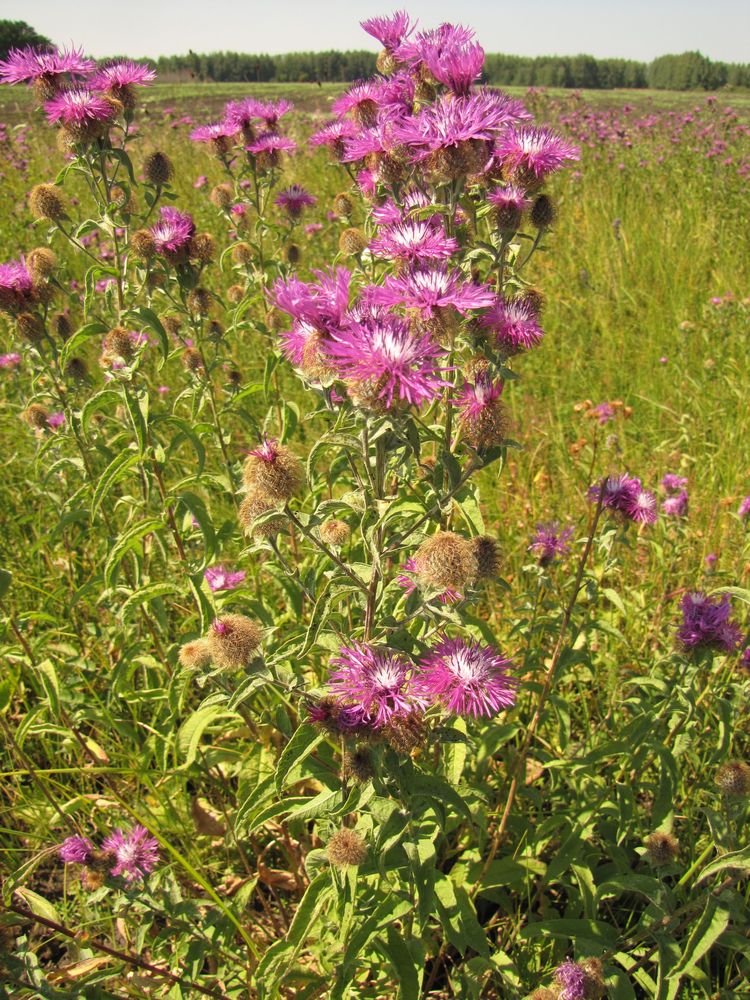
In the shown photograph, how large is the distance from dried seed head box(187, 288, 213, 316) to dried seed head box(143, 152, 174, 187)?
0.57 meters

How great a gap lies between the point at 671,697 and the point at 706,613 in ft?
1.14

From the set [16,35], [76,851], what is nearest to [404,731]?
[76,851]

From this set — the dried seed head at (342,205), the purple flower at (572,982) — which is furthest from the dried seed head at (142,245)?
the purple flower at (572,982)

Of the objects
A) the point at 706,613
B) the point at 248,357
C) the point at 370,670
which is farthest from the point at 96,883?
the point at 248,357

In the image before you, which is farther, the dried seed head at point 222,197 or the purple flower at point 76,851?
the dried seed head at point 222,197

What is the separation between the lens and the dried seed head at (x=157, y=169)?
324 cm

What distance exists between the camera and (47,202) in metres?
3.26

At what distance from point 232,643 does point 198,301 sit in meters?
1.91

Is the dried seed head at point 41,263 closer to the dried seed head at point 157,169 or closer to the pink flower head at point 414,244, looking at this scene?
the dried seed head at point 157,169

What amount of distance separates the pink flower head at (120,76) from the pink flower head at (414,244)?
6.38 ft

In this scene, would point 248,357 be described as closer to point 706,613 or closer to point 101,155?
point 101,155

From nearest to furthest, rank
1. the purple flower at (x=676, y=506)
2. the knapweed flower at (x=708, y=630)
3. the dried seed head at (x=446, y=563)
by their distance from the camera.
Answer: the dried seed head at (x=446, y=563), the knapweed flower at (x=708, y=630), the purple flower at (x=676, y=506)

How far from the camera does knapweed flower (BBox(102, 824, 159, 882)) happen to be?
8.36 ft

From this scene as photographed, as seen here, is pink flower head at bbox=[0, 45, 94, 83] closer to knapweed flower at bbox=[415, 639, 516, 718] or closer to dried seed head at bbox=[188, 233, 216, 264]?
dried seed head at bbox=[188, 233, 216, 264]
